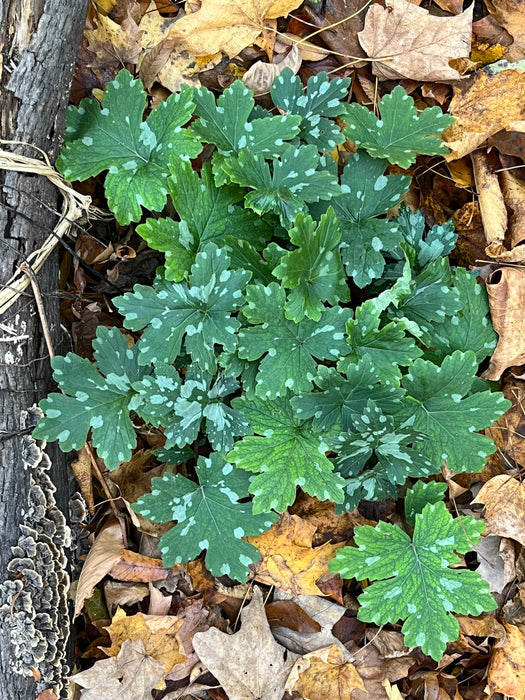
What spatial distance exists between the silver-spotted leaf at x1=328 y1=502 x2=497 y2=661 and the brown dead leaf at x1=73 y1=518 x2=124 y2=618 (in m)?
0.82

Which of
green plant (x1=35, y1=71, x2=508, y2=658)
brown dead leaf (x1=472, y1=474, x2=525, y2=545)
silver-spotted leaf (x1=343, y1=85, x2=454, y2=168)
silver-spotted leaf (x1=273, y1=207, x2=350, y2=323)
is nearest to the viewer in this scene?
silver-spotted leaf (x1=273, y1=207, x2=350, y2=323)

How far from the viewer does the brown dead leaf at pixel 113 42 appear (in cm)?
208

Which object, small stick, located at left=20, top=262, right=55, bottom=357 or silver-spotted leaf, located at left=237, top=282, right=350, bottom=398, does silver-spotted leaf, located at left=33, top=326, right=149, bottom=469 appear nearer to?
small stick, located at left=20, top=262, right=55, bottom=357

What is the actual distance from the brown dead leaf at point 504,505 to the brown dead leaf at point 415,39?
1660 mm

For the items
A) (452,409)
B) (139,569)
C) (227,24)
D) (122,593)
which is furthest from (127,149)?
(122,593)

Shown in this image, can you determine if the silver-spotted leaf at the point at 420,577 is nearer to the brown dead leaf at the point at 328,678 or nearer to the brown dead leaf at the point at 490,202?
the brown dead leaf at the point at 328,678

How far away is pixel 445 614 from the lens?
1931 millimetres

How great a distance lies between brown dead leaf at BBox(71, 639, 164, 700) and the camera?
194cm

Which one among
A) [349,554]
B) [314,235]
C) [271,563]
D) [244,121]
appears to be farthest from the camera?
[271,563]

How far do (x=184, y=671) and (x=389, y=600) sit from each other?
842mm

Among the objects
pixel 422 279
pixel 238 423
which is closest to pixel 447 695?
pixel 238 423

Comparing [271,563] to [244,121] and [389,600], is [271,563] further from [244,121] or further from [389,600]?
[244,121]

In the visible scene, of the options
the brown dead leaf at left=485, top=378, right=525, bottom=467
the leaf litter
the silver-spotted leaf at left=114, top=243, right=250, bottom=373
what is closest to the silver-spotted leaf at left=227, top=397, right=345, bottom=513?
the silver-spotted leaf at left=114, top=243, right=250, bottom=373

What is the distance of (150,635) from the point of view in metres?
2.05
